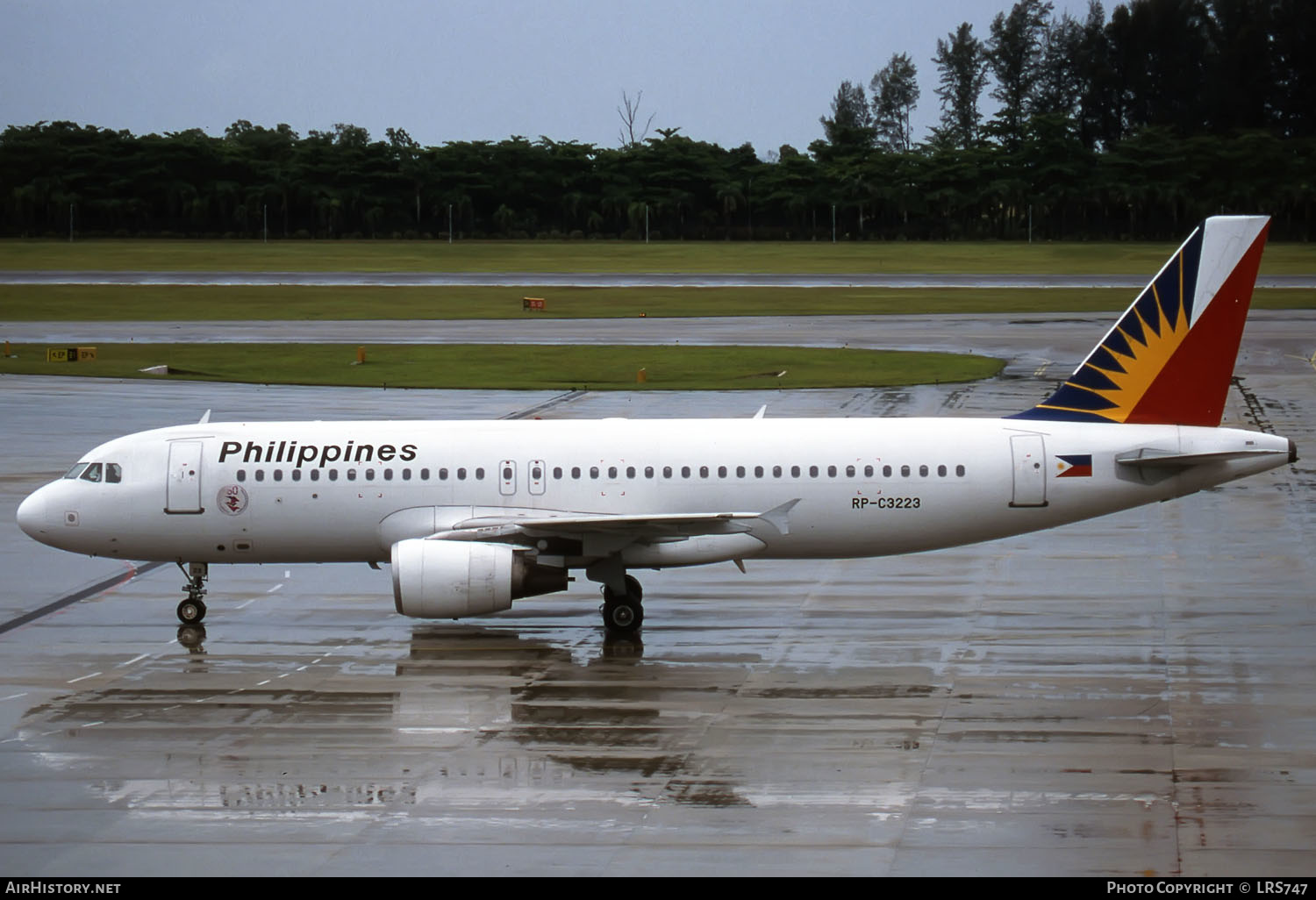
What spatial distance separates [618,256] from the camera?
152 m

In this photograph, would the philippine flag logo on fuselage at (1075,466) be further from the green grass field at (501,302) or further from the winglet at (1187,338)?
the green grass field at (501,302)

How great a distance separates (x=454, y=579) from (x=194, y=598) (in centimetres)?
626

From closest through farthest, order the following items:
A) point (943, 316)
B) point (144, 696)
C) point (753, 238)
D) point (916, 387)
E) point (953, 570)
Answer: point (144, 696) < point (953, 570) < point (916, 387) < point (943, 316) < point (753, 238)

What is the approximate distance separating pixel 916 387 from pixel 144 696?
134ft

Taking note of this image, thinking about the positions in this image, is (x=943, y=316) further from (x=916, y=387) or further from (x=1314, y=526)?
(x=1314, y=526)

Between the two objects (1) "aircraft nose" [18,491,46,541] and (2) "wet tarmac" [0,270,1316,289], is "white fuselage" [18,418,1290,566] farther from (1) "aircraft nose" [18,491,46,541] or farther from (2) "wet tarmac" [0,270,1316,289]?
(2) "wet tarmac" [0,270,1316,289]

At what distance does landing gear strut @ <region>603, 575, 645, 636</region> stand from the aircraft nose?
10529 millimetres

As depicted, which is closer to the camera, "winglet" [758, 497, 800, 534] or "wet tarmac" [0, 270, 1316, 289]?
"winglet" [758, 497, 800, 534]

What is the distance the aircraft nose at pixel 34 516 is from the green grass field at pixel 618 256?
106671 millimetres

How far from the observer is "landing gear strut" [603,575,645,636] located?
2808 cm

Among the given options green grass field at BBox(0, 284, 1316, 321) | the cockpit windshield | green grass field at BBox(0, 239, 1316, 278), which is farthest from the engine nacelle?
green grass field at BBox(0, 239, 1316, 278)

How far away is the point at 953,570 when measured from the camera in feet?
111

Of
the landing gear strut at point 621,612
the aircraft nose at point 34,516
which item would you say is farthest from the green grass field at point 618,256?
the aircraft nose at point 34,516
